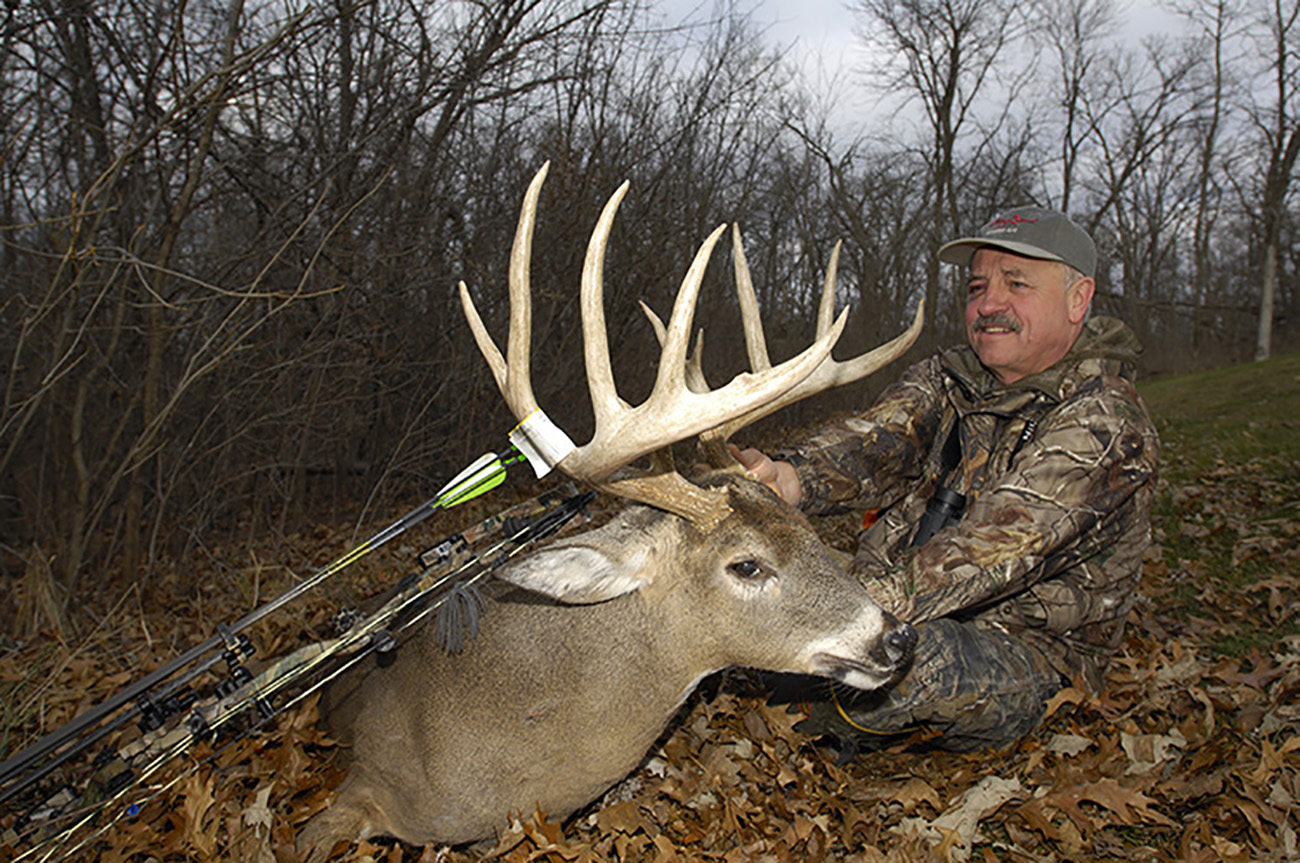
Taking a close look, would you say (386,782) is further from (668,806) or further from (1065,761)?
(1065,761)

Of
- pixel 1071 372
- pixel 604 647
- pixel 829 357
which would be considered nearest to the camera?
pixel 604 647

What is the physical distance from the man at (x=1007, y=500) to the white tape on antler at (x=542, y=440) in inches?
52.3

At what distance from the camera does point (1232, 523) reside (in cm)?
729

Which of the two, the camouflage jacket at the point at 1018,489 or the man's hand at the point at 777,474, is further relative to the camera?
the man's hand at the point at 777,474

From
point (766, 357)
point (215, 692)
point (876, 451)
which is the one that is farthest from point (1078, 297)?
point (215, 692)

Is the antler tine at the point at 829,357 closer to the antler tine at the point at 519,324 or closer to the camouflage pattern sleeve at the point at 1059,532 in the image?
the camouflage pattern sleeve at the point at 1059,532

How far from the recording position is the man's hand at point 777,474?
404 centimetres

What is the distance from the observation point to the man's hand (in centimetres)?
404

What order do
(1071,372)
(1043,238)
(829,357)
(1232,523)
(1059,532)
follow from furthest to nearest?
1. (1232,523)
2. (1043,238)
3. (1071,372)
4. (829,357)
5. (1059,532)

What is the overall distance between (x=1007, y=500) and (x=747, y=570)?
Result: 3.81 feet

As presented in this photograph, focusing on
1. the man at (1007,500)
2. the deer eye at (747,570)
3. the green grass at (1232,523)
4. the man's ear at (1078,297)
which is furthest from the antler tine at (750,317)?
the green grass at (1232,523)

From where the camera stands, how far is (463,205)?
933 cm

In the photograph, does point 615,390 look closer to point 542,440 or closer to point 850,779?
point 542,440

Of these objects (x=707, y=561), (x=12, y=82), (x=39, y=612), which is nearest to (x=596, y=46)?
(x=12, y=82)
